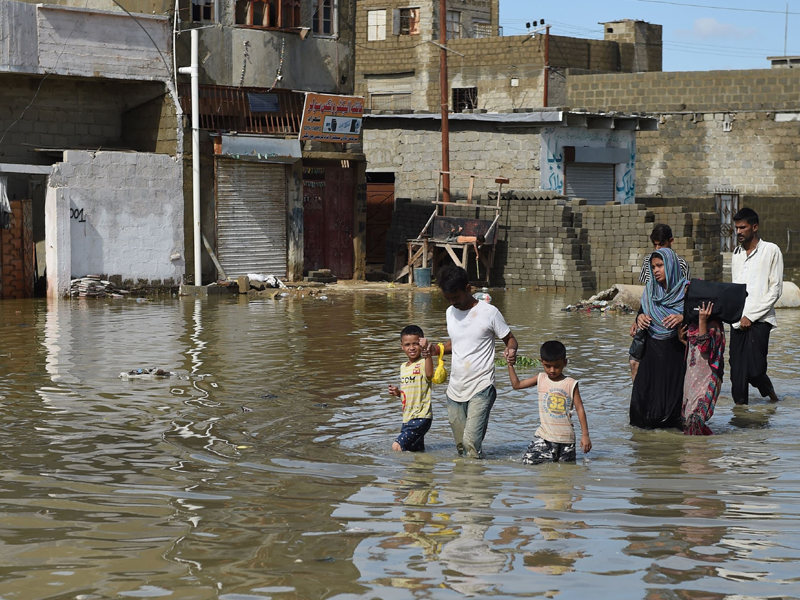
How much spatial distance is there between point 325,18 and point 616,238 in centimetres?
828

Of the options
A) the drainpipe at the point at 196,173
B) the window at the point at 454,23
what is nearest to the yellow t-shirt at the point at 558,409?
the drainpipe at the point at 196,173

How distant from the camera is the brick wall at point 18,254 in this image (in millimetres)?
22469

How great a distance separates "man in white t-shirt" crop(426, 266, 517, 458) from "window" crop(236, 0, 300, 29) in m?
18.6

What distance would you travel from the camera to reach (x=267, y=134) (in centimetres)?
2528

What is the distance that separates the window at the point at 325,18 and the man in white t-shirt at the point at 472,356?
19580mm

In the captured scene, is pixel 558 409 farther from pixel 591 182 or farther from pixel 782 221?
pixel 782 221

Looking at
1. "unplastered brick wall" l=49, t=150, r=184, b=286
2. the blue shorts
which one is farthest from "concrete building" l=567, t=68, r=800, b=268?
the blue shorts

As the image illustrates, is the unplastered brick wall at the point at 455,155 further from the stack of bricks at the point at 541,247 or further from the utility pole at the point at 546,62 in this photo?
the utility pole at the point at 546,62

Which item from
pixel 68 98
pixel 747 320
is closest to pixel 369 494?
pixel 747 320

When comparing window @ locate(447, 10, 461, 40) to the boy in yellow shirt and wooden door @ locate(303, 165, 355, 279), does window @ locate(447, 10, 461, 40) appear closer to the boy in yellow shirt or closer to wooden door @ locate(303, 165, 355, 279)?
wooden door @ locate(303, 165, 355, 279)

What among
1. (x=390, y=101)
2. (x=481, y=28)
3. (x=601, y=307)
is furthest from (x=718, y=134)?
(x=481, y=28)

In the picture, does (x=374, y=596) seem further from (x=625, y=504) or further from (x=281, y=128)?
(x=281, y=128)

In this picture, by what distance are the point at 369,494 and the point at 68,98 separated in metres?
19.8

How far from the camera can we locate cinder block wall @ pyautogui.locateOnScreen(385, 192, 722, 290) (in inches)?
1006
